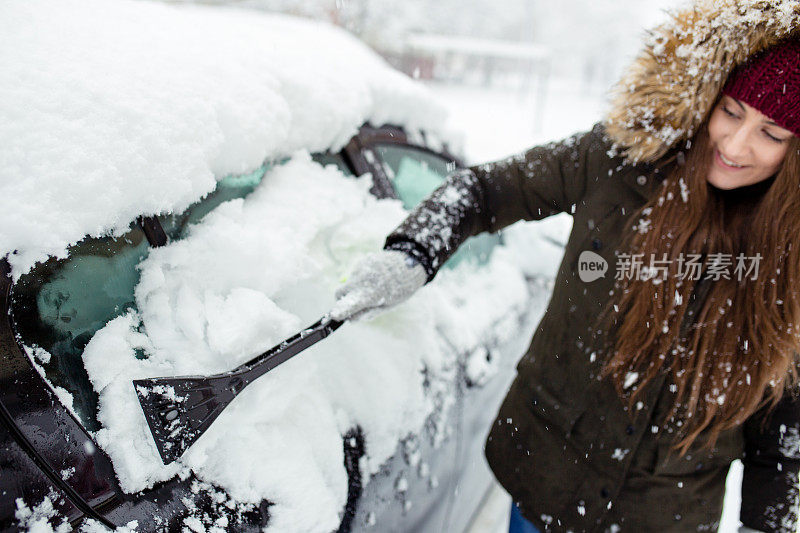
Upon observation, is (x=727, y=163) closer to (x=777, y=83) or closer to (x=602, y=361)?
(x=777, y=83)

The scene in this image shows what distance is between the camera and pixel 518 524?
1.60 meters

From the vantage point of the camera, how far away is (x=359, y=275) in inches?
47.5

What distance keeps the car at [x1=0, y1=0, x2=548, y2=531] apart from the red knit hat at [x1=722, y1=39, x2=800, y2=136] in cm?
95

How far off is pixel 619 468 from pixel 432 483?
0.52 meters

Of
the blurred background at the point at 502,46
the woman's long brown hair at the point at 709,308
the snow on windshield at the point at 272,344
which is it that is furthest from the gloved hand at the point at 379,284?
the blurred background at the point at 502,46

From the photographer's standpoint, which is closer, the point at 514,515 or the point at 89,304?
the point at 89,304

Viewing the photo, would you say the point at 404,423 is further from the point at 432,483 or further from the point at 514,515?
the point at 514,515

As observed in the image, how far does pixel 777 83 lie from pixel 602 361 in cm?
74

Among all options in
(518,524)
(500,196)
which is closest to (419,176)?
(500,196)

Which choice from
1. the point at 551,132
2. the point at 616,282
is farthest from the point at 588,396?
the point at 551,132

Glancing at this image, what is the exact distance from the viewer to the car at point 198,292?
800 millimetres

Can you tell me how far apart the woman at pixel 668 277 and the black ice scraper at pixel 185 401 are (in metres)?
0.27

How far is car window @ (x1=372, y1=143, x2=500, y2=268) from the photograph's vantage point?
6.07 feet

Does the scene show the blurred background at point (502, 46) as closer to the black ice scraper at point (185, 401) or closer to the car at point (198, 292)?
the car at point (198, 292)
